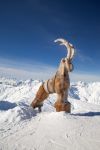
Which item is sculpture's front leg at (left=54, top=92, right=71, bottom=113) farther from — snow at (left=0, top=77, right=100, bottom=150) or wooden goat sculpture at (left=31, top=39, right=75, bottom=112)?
snow at (left=0, top=77, right=100, bottom=150)

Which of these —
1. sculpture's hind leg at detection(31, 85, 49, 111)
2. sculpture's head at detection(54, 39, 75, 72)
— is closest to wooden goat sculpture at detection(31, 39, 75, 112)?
sculpture's head at detection(54, 39, 75, 72)

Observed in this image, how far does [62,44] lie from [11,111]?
5.81 m

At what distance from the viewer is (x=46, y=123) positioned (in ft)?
41.9

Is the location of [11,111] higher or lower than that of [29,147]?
higher

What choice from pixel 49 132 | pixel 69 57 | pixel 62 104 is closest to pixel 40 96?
pixel 62 104

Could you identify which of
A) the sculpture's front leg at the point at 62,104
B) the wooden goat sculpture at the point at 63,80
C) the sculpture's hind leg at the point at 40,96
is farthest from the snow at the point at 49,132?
the sculpture's hind leg at the point at 40,96

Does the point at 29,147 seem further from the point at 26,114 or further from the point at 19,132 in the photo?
the point at 26,114

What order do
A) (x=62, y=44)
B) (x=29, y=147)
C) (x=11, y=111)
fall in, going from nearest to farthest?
1. (x=29, y=147)
2. (x=11, y=111)
3. (x=62, y=44)

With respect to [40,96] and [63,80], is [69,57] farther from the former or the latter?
[40,96]

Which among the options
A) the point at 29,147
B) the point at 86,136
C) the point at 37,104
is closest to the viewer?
the point at 29,147

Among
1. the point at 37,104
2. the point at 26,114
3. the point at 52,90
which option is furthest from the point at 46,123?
the point at 37,104

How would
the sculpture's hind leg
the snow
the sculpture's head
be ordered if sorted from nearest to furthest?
1. the snow
2. the sculpture's head
3. the sculpture's hind leg

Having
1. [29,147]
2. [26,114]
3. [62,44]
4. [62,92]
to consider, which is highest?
[62,44]

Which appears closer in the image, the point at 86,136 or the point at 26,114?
the point at 86,136
